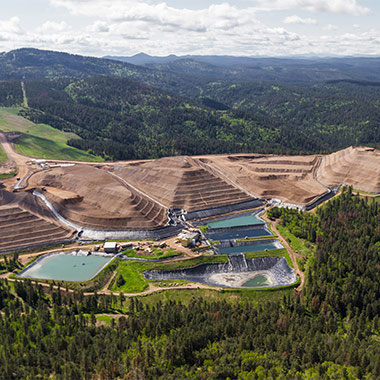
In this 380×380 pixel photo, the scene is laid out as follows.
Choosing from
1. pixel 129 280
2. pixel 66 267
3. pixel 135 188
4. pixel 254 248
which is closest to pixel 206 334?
pixel 129 280

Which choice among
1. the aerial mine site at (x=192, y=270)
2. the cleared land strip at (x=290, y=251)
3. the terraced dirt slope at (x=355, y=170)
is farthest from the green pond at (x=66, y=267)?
the terraced dirt slope at (x=355, y=170)

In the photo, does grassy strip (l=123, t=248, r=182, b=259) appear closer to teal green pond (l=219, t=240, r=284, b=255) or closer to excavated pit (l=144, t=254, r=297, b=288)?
excavated pit (l=144, t=254, r=297, b=288)

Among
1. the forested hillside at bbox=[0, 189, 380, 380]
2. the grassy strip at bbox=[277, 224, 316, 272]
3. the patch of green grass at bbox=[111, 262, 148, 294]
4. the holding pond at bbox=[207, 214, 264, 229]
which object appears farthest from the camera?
the holding pond at bbox=[207, 214, 264, 229]

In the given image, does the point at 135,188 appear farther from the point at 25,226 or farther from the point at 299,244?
the point at 299,244

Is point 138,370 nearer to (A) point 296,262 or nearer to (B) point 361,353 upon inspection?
(B) point 361,353

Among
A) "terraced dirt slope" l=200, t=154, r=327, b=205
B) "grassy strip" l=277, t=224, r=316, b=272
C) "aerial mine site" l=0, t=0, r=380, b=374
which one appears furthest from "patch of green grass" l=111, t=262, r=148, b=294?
"terraced dirt slope" l=200, t=154, r=327, b=205

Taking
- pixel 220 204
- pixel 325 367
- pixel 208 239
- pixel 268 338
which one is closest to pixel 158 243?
pixel 208 239
